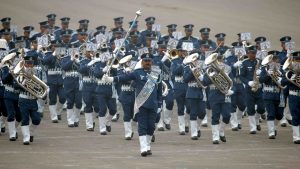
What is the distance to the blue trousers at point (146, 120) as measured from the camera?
25000mm

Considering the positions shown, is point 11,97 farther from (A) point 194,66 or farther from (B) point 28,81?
(A) point 194,66

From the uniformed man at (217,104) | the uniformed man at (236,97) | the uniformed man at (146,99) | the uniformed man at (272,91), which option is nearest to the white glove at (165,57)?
the uniformed man at (236,97)

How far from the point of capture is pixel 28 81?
26391mm

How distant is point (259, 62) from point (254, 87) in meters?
0.76

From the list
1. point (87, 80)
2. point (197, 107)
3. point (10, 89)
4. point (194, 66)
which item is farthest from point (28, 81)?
point (197, 107)

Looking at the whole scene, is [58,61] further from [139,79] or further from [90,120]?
[139,79]

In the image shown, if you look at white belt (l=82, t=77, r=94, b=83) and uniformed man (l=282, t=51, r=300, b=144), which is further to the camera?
white belt (l=82, t=77, r=94, b=83)

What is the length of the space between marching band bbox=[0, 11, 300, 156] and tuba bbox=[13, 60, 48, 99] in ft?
0.08

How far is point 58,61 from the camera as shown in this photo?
31203 mm

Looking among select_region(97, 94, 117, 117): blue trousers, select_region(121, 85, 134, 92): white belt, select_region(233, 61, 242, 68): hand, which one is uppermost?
select_region(233, 61, 242, 68): hand

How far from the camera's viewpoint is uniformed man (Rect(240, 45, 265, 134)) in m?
29.6

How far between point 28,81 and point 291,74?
680 centimetres

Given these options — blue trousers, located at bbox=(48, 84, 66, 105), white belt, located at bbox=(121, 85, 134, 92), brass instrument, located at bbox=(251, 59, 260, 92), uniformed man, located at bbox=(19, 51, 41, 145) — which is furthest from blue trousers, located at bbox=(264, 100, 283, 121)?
uniformed man, located at bbox=(19, 51, 41, 145)

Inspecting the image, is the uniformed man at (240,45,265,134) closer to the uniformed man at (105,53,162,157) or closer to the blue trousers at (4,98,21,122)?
the uniformed man at (105,53,162,157)
